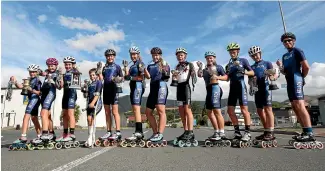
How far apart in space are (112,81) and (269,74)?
14.7 ft

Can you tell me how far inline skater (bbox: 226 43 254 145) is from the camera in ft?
23.5

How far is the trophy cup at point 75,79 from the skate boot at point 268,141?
5416 mm

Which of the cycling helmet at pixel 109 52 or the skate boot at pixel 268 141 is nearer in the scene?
the skate boot at pixel 268 141

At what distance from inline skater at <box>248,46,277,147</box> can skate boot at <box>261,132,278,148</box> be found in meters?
0.03

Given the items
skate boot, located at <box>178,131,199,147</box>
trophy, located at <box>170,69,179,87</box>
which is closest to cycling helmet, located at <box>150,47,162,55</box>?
trophy, located at <box>170,69,179,87</box>

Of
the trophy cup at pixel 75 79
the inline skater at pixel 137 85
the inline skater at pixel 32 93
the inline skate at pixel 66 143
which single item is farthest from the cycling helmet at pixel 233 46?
the inline skater at pixel 32 93

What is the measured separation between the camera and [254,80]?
722 cm

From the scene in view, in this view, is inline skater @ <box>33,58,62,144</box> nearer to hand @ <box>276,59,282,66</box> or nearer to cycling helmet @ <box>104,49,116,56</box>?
cycling helmet @ <box>104,49,116,56</box>

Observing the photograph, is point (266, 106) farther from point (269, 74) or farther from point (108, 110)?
point (108, 110)

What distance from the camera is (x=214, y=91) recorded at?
7203mm

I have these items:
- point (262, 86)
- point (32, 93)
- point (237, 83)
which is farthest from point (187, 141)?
point (32, 93)

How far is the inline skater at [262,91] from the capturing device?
7.05 meters

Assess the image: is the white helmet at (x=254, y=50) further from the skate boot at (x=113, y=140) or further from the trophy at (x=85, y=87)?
the trophy at (x=85, y=87)

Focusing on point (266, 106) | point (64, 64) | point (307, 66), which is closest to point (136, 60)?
point (64, 64)
